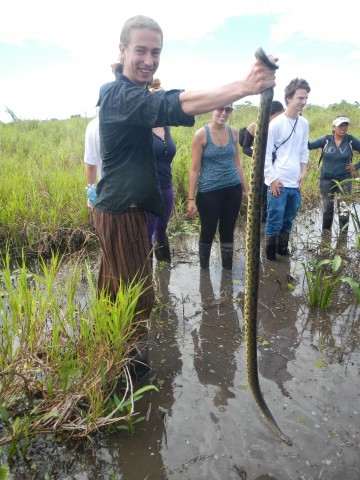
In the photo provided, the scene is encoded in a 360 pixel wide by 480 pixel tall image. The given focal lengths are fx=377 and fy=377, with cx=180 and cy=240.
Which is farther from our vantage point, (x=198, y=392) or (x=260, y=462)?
(x=198, y=392)

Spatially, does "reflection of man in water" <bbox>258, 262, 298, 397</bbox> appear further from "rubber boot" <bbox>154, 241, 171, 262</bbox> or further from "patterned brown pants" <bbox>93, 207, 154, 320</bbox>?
"rubber boot" <bbox>154, 241, 171, 262</bbox>

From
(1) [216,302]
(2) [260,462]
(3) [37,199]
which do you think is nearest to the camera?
(2) [260,462]

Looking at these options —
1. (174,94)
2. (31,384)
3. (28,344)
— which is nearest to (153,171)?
(174,94)

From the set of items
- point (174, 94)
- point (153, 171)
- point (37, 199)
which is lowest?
point (37, 199)

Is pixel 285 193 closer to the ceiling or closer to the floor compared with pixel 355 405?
closer to the ceiling

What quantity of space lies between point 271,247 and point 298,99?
191 cm

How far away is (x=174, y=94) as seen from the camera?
1835 mm

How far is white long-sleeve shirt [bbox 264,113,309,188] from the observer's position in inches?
183

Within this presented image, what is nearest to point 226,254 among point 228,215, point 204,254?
point 204,254

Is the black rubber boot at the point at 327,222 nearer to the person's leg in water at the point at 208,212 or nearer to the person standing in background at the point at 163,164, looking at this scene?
the person's leg in water at the point at 208,212

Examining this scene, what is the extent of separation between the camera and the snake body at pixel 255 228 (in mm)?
1499

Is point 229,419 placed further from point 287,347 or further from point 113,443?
point 287,347

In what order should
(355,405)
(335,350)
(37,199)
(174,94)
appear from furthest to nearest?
(37,199)
(335,350)
(355,405)
(174,94)

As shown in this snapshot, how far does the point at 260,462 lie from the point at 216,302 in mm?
2078
